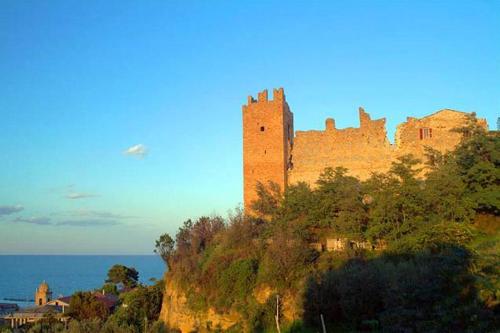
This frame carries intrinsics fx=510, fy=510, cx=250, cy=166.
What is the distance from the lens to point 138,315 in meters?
31.6

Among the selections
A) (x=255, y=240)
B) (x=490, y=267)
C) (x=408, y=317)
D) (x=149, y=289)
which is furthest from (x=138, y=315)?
(x=490, y=267)

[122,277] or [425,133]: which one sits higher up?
[425,133]

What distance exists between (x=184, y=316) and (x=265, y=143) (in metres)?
10.4

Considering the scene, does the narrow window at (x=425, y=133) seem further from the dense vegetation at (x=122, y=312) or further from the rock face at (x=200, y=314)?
the dense vegetation at (x=122, y=312)

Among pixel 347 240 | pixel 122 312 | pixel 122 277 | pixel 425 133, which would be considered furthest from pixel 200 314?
pixel 122 277

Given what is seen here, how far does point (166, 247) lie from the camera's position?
3020cm

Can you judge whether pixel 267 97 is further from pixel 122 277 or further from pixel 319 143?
pixel 122 277

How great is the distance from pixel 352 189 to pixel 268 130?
6762 millimetres

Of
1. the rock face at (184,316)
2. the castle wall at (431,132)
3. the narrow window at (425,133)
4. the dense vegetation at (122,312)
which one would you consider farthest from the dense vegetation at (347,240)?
the dense vegetation at (122,312)

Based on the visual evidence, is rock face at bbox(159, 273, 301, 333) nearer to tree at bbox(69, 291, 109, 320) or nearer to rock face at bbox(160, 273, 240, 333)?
rock face at bbox(160, 273, 240, 333)

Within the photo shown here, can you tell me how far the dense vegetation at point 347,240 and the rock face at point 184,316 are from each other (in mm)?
419

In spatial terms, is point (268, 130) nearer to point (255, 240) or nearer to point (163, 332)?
point (255, 240)

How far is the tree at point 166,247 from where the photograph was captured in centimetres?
2966

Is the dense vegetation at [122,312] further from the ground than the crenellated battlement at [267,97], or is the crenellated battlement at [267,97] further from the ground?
the crenellated battlement at [267,97]
